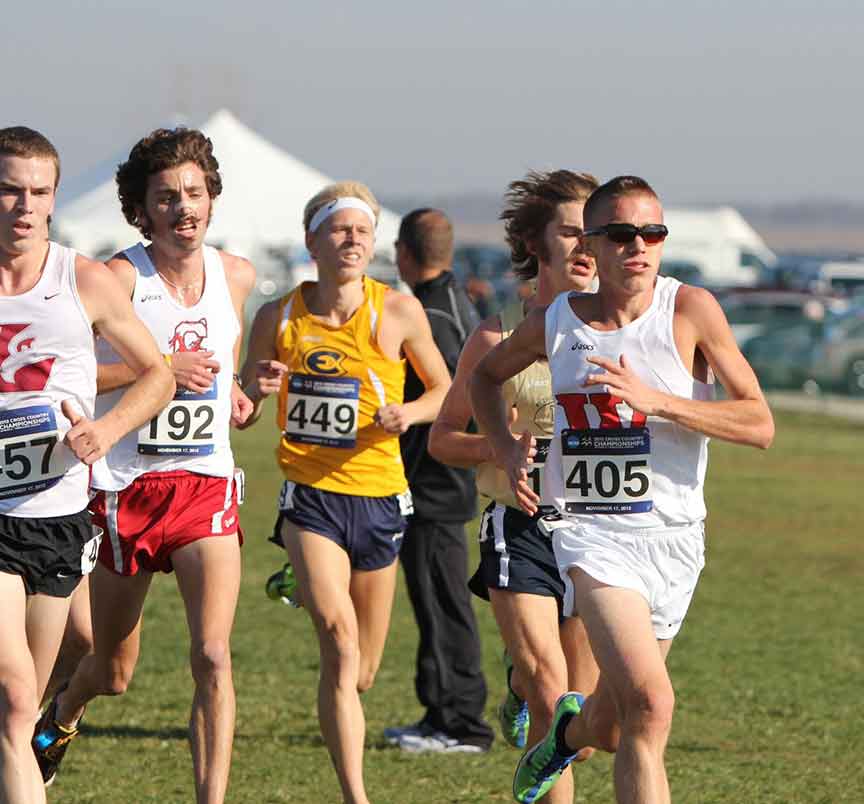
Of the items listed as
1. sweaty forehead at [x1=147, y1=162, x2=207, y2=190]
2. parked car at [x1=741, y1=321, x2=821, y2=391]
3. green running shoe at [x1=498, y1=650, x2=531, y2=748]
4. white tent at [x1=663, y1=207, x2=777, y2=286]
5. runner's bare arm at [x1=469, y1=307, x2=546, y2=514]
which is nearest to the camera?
runner's bare arm at [x1=469, y1=307, x2=546, y2=514]

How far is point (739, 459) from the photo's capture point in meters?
22.7

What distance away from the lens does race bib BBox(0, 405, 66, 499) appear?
5.40 m

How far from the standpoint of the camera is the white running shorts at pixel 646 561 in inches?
214

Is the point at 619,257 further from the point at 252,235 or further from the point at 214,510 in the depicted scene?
the point at 252,235

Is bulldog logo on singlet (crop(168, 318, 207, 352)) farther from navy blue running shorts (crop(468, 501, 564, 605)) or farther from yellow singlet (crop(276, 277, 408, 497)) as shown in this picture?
navy blue running shorts (crop(468, 501, 564, 605))

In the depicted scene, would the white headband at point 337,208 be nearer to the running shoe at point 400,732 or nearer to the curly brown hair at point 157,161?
the curly brown hair at point 157,161

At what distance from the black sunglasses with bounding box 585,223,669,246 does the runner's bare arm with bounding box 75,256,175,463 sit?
1442mm

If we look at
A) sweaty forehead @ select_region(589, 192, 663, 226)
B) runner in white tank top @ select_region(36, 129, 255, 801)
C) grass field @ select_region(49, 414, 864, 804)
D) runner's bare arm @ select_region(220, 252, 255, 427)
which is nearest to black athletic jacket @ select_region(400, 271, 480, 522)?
grass field @ select_region(49, 414, 864, 804)

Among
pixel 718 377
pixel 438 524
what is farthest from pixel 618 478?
pixel 438 524

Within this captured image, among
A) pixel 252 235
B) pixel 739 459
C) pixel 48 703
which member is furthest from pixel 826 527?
pixel 252 235

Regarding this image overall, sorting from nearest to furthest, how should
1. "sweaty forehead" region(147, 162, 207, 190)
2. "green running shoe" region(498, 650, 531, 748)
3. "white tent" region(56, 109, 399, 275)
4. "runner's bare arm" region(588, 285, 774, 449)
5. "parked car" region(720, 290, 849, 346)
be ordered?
1. "runner's bare arm" region(588, 285, 774, 449)
2. "sweaty forehead" region(147, 162, 207, 190)
3. "green running shoe" region(498, 650, 531, 748)
4. "parked car" region(720, 290, 849, 346)
5. "white tent" region(56, 109, 399, 275)

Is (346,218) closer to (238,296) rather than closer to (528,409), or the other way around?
(238,296)

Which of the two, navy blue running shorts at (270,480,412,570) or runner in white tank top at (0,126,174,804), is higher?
runner in white tank top at (0,126,174,804)

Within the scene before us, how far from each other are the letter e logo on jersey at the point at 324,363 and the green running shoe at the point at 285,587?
0.80m
